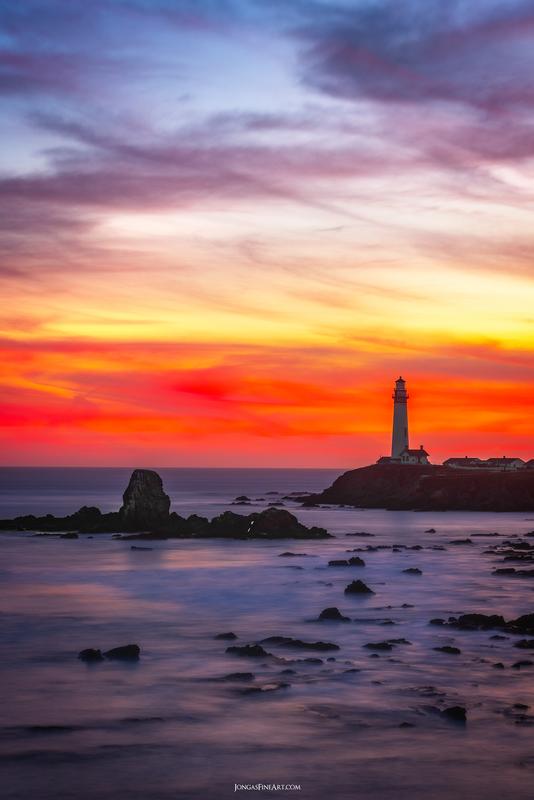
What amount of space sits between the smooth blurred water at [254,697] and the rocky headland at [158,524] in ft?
78.2

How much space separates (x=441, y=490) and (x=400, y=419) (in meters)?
14.8

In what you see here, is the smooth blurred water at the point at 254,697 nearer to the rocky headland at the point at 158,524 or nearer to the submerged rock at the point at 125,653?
the submerged rock at the point at 125,653

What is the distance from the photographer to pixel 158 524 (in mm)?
71750

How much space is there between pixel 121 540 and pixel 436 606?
31.9 meters

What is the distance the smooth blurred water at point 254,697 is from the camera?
59.6 feet

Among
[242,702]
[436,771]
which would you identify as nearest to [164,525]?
[242,702]

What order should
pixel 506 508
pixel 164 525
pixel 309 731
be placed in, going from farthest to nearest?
pixel 506 508, pixel 164 525, pixel 309 731

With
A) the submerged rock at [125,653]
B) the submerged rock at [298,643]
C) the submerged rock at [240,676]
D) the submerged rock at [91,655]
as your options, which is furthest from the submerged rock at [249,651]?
the submerged rock at [91,655]

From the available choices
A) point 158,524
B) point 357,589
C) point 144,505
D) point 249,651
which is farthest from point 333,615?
point 144,505

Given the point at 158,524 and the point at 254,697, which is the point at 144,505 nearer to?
the point at 158,524

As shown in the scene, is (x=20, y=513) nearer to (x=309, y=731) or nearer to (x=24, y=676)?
(x=24, y=676)

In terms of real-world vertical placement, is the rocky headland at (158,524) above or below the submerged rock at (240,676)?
above

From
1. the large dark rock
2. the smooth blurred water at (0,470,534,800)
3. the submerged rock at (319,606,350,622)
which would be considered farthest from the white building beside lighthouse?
the submerged rock at (319,606,350,622)

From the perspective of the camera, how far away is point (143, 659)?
2805 cm
